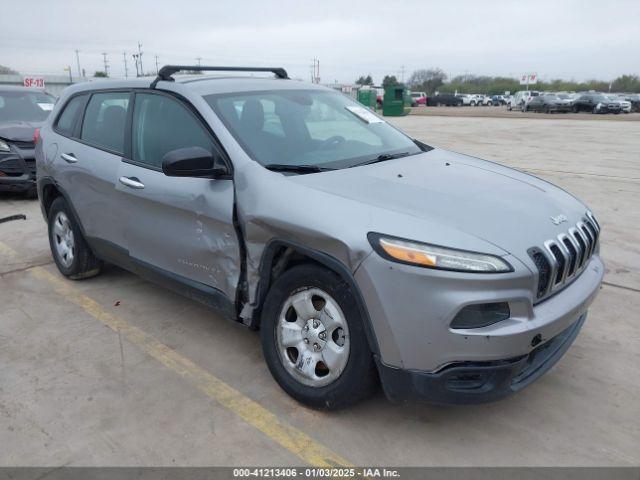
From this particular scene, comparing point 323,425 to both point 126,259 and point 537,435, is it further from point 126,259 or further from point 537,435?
point 126,259

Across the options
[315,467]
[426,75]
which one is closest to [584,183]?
[315,467]

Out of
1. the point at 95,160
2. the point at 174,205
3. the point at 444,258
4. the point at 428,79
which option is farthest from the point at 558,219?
the point at 428,79

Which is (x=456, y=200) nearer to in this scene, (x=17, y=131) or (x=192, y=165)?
(x=192, y=165)

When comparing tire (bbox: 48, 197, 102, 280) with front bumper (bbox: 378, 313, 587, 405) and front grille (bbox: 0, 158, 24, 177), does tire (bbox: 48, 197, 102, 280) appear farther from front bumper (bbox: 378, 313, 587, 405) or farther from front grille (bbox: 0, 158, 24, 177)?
front grille (bbox: 0, 158, 24, 177)

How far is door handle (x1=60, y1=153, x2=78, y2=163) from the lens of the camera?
4436 millimetres

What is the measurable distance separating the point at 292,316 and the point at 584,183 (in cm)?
805

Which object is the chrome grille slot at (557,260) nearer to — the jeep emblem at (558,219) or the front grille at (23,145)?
the jeep emblem at (558,219)

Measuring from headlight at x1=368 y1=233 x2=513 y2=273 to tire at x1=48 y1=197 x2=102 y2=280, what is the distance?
3.24 m

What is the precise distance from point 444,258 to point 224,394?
5.19 feet

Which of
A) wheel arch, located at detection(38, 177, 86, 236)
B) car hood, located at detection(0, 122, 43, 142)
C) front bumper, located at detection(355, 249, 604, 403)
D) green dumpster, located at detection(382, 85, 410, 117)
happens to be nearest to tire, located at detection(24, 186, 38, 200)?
car hood, located at detection(0, 122, 43, 142)

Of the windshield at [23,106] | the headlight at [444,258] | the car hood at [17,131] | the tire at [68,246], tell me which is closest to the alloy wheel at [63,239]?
the tire at [68,246]

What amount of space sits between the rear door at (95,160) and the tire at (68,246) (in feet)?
0.79

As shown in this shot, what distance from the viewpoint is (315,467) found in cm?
255

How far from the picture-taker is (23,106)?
9.15 meters
